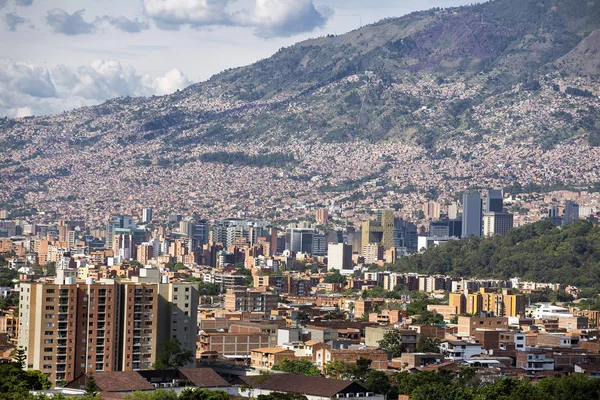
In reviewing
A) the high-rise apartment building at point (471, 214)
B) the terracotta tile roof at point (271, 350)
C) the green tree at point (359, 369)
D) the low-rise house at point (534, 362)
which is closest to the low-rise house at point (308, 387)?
the green tree at point (359, 369)

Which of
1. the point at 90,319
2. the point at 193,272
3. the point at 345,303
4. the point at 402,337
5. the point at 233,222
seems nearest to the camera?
the point at 90,319

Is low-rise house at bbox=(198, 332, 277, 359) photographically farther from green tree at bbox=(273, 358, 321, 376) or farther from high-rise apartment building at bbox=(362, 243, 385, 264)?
high-rise apartment building at bbox=(362, 243, 385, 264)

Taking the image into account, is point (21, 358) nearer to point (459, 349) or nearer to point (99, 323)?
point (99, 323)

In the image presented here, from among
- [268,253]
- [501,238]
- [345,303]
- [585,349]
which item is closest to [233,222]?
[268,253]

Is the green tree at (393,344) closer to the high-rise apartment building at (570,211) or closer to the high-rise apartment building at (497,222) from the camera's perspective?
the high-rise apartment building at (570,211)

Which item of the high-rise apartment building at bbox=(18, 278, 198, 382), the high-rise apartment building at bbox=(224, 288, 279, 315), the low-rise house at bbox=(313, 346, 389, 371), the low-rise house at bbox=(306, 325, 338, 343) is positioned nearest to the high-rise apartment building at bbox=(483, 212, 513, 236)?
the high-rise apartment building at bbox=(224, 288, 279, 315)

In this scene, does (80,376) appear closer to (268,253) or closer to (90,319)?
(90,319)

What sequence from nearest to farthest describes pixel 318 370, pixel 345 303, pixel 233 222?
pixel 318 370
pixel 345 303
pixel 233 222
